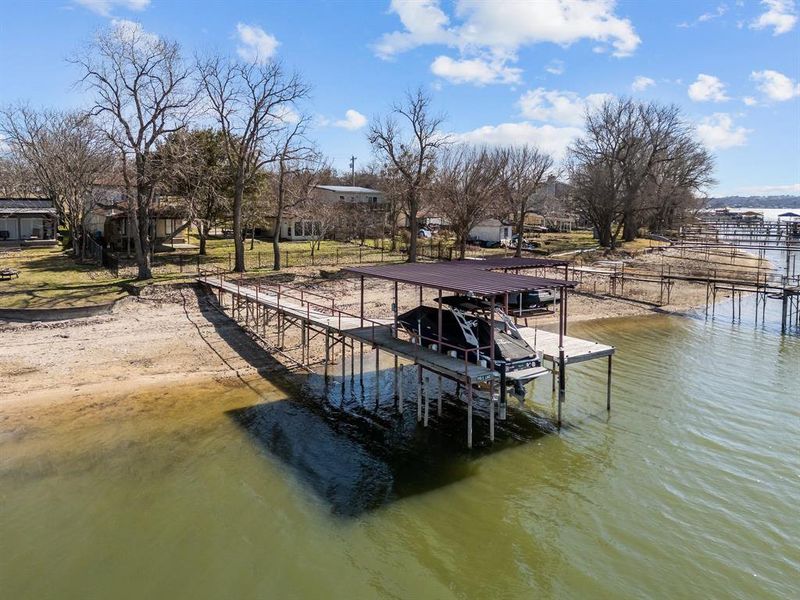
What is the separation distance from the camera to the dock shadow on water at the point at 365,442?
12.5 metres

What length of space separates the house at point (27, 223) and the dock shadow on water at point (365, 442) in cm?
3911

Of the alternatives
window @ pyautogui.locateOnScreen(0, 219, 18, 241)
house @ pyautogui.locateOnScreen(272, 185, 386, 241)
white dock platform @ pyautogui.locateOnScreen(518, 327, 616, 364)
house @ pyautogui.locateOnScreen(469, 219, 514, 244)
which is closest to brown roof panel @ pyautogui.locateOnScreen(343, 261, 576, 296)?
white dock platform @ pyautogui.locateOnScreen(518, 327, 616, 364)

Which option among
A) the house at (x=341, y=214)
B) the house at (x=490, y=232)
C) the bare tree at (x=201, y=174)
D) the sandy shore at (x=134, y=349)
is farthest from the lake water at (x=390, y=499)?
the house at (x=490, y=232)

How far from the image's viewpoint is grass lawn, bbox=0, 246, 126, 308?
24906mm

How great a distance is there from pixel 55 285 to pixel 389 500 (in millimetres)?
24319

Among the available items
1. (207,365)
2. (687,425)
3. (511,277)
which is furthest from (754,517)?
(207,365)

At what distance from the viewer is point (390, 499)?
39.2 ft

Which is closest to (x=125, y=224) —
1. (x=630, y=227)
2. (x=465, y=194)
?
(x=465, y=194)

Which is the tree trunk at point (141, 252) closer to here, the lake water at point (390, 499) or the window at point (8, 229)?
the lake water at point (390, 499)

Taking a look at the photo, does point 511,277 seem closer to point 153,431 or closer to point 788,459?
point 788,459

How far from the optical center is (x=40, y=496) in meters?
11.8

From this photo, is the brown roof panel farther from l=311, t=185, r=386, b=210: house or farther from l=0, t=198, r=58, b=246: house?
l=311, t=185, r=386, b=210: house

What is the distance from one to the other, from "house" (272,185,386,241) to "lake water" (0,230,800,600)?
112 feet

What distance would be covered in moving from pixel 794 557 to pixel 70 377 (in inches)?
800
